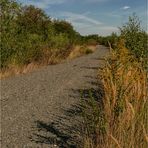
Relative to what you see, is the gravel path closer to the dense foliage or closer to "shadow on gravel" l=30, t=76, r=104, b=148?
"shadow on gravel" l=30, t=76, r=104, b=148

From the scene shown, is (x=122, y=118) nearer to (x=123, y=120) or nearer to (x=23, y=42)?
(x=123, y=120)

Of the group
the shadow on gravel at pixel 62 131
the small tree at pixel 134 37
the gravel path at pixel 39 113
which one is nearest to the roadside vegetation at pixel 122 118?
the shadow on gravel at pixel 62 131

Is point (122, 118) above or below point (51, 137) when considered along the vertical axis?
above

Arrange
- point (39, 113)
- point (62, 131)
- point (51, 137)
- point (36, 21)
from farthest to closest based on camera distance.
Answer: point (36, 21) < point (39, 113) < point (62, 131) < point (51, 137)

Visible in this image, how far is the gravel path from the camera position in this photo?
675 centimetres

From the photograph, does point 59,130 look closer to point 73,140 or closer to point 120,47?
point 73,140

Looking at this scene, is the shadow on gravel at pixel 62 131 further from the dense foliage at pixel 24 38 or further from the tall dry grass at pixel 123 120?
the dense foliage at pixel 24 38

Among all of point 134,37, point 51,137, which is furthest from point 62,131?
point 134,37

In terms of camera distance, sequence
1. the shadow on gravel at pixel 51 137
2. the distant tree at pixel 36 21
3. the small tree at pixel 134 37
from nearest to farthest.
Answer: the shadow on gravel at pixel 51 137, the small tree at pixel 134 37, the distant tree at pixel 36 21

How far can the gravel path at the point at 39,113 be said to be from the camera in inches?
266

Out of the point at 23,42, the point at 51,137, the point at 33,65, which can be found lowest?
the point at 51,137

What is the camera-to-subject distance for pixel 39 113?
901 cm

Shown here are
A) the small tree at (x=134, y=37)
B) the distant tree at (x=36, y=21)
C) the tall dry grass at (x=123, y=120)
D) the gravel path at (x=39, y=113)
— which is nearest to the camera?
the tall dry grass at (x=123, y=120)

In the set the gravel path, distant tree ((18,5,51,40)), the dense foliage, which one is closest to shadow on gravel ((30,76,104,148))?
the gravel path
